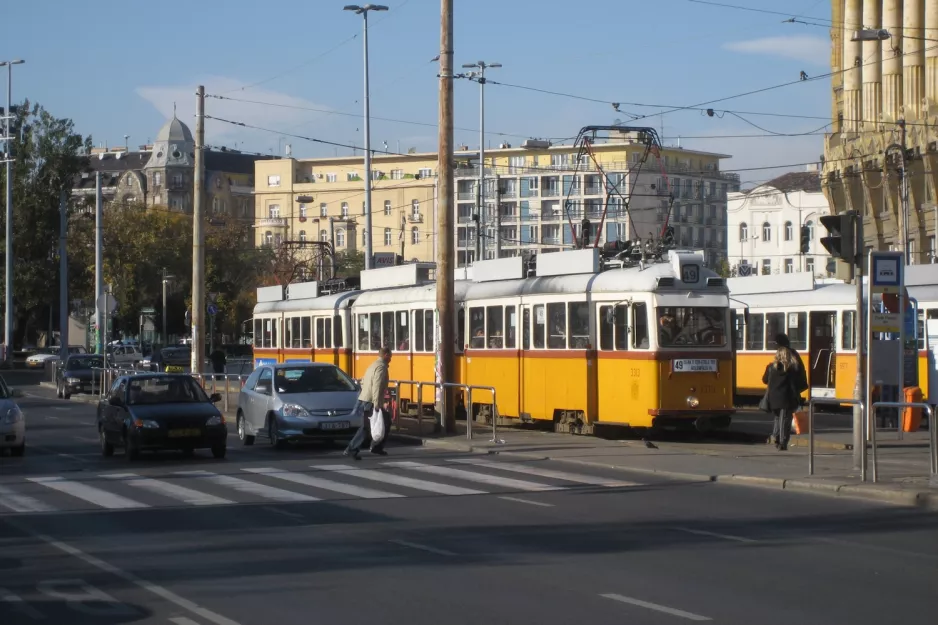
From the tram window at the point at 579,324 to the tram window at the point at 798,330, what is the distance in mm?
9697

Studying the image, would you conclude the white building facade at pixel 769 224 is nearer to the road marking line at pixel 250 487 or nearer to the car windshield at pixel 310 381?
the car windshield at pixel 310 381

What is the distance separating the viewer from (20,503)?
16.0 m

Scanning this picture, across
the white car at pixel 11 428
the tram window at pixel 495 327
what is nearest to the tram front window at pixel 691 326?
the tram window at pixel 495 327

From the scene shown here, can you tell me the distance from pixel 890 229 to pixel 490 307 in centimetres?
3248

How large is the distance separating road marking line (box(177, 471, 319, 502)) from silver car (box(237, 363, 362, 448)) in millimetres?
4026

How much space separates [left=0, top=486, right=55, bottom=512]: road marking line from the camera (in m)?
15.3

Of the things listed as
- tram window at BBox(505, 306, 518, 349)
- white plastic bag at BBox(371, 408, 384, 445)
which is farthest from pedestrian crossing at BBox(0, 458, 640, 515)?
tram window at BBox(505, 306, 518, 349)

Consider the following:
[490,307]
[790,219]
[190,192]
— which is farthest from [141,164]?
[490,307]

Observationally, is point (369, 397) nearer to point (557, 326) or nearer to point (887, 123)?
point (557, 326)

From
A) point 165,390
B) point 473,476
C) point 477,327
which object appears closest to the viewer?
point 473,476

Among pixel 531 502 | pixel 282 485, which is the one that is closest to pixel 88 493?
pixel 282 485

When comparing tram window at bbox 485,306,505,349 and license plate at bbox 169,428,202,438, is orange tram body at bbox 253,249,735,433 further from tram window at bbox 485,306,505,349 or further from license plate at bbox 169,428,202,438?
license plate at bbox 169,428,202,438

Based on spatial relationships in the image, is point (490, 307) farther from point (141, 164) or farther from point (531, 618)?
point (141, 164)

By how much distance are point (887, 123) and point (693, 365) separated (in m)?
27.8
